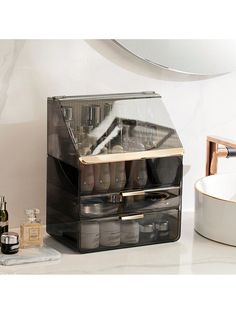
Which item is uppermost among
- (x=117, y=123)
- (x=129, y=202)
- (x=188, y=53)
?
(x=188, y=53)

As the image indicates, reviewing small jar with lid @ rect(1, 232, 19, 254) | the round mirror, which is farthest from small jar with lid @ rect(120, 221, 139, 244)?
the round mirror

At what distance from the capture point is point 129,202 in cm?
154

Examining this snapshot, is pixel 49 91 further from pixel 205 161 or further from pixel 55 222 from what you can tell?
pixel 205 161

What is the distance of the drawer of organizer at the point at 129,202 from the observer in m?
1.49

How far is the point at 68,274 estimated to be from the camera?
1381 millimetres

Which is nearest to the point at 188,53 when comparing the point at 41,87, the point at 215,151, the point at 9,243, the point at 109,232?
the point at 215,151

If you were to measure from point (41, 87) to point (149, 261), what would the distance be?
0.45m

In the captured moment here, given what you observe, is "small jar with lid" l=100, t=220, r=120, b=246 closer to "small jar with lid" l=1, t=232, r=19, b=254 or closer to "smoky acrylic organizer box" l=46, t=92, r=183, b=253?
"smoky acrylic organizer box" l=46, t=92, r=183, b=253

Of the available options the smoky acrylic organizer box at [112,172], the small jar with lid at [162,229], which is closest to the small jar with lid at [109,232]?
the smoky acrylic organizer box at [112,172]

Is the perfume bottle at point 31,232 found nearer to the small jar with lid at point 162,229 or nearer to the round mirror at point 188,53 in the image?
the small jar with lid at point 162,229

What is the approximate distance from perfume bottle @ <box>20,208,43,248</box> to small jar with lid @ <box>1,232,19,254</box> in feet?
0.12

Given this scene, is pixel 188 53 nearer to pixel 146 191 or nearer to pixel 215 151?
pixel 215 151
